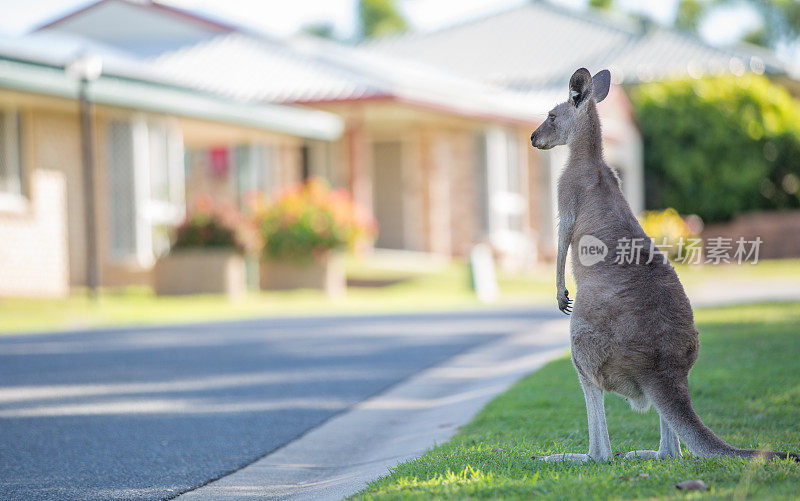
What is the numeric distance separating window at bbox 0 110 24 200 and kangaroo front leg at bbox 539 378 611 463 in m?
14.0

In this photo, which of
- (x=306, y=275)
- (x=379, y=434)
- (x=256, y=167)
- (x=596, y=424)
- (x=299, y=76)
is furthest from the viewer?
(x=256, y=167)

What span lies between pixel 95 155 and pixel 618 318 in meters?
15.5

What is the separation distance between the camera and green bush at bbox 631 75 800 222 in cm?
3094

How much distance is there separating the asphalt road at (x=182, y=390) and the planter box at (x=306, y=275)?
4.75m

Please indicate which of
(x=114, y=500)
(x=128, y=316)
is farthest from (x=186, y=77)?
(x=114, y=500)

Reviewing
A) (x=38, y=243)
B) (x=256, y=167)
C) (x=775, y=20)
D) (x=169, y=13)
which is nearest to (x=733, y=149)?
(x=256, y=167)

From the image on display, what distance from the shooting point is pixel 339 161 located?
26.2 m

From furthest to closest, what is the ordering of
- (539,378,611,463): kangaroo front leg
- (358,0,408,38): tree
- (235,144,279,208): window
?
(358,0,408,38): tree, (235,144,279,208): window, (539,378,611,463): kangaroo front leg

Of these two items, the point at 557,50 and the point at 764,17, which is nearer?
the point at 557,50

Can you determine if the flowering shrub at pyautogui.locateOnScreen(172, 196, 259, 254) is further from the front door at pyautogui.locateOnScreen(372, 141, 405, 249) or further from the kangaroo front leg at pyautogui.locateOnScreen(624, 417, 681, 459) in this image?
the kangaroo front leg at pyautogui.locateOnScreen(624, 417, 681, 459)

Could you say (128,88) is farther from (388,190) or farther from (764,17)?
(764,17)

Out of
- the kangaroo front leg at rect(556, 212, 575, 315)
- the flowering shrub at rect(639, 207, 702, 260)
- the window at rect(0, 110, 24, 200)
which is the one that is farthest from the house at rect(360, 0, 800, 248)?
the kangaroo front leg at rect(556, 212, 575, 315)

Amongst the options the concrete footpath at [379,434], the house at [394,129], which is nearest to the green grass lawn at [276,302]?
the house at [394,129]

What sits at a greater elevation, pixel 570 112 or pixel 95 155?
pixel 95 155
